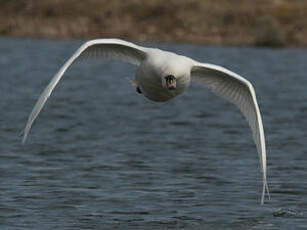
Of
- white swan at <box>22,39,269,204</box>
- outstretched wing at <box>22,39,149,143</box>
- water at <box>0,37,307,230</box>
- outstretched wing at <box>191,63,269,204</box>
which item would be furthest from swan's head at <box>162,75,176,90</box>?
water at <box>0,37,307,230</box>

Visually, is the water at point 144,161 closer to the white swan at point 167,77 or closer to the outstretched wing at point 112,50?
the white swan at point 167,77

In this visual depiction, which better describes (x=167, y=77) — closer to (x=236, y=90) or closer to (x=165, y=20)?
(x=236, y=90)

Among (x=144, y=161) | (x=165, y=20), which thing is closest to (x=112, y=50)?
(x=144, y=161)

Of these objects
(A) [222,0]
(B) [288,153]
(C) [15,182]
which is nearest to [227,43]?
(A) [222,0]

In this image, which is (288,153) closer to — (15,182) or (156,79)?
(15,182)

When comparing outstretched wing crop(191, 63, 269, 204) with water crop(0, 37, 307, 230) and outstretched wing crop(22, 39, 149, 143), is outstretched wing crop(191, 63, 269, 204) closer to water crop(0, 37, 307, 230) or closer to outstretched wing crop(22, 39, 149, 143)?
outstretched wing crop(22, 39, 149, 143)

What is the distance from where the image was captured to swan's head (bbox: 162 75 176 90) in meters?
12.1

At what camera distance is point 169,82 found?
1216 centimetres

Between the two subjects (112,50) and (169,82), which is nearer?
(169,82)

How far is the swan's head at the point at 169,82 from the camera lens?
12133 millimetres

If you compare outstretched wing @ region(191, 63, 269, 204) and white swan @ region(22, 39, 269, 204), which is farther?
outstretched wing @ region(191, 63, 269, 204)

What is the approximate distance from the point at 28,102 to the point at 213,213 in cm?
1912

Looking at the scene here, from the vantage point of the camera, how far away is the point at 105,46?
14156 mm

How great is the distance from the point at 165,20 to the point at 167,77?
5605 cm
